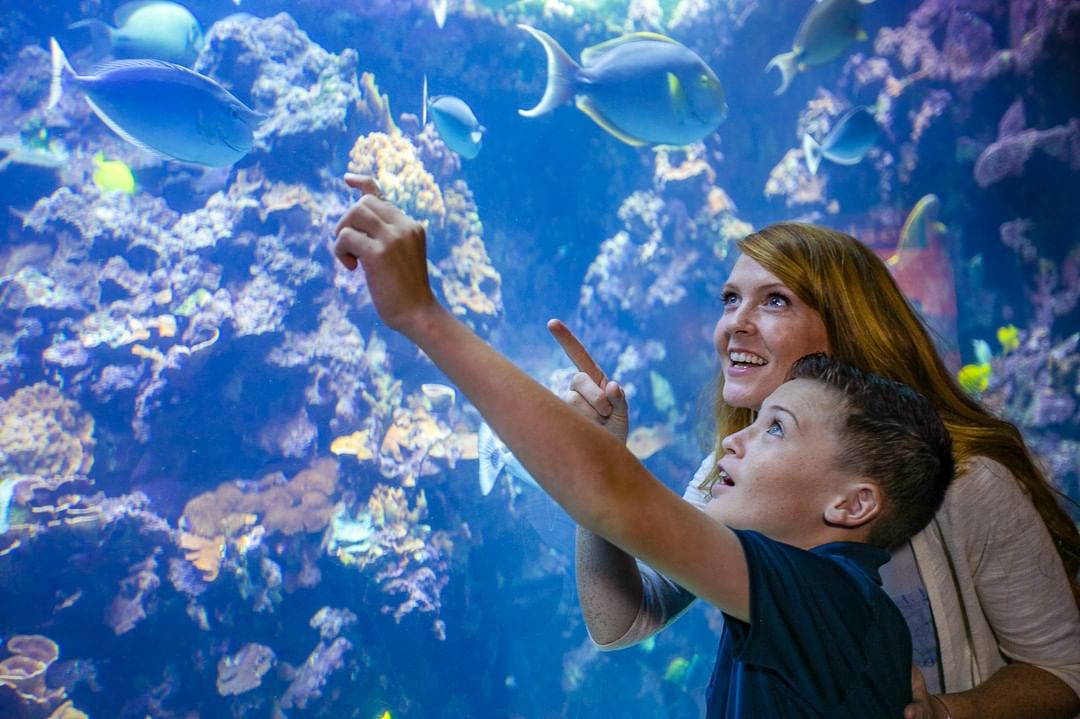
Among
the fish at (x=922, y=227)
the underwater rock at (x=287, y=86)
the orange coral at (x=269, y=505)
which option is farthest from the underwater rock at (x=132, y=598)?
the fish at (x=922, y=227)

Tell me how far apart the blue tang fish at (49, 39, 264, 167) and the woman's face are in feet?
13.9

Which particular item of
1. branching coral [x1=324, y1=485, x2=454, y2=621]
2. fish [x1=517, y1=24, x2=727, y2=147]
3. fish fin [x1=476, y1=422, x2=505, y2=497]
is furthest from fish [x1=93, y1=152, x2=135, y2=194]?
fish [x1=517, y1=24, x2=727, y2=147]

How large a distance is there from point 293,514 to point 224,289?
8.36 feet

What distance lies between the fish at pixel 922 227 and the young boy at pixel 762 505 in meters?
6.60

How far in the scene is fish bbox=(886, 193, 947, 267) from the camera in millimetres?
6445

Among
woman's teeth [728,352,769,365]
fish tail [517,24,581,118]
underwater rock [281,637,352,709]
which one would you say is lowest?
woman's teeth [728,352,769,365]

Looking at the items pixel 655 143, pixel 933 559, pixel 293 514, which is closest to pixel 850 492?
pixel 933 559

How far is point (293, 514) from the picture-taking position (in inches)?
248

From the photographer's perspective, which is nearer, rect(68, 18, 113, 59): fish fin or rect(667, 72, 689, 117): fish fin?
rect(667, 72, 689, 117): fish fin

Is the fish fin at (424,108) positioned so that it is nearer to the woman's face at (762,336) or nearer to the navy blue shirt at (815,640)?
the woman's face at (762,336)

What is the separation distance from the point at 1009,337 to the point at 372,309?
278 inches

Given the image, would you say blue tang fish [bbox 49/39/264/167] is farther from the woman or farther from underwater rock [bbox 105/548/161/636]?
the woman

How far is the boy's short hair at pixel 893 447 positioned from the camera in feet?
3.11

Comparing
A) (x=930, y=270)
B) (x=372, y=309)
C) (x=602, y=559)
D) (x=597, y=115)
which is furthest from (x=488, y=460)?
(x=602, y=559)
